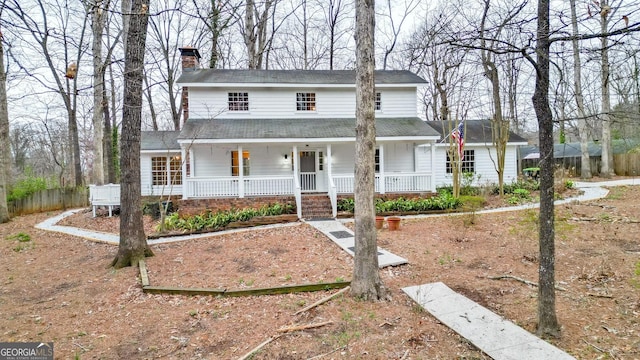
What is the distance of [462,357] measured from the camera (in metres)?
3.56

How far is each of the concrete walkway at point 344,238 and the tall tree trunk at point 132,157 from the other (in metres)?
4.65

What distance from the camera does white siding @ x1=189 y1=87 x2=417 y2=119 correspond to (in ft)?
48.7

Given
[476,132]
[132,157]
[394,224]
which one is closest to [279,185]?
[394,224]

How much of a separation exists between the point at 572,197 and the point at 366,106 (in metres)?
12.1

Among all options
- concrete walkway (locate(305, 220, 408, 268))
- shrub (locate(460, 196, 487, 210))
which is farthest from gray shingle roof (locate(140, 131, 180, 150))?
shrub (locate(460, 196, 487, 210))

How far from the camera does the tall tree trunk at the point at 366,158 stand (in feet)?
15.6

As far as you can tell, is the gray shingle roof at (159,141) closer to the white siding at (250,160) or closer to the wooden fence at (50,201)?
the white siding at (250,160)

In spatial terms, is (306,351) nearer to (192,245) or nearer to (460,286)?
(460,286)

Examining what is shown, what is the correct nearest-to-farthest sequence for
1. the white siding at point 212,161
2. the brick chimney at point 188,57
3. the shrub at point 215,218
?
the shrub at point 215,218
the white siding at point 212,161
the brick chimney at point 188,57

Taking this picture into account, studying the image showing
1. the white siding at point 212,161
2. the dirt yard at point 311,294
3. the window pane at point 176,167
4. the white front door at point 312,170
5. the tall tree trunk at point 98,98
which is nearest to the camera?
the dirt yard at point 311,294

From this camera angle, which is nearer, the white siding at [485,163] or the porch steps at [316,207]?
the porch steps at [316,207]

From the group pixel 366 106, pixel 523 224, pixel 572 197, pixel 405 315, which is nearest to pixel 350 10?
pixel 572 197

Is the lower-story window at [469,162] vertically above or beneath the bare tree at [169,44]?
beneath

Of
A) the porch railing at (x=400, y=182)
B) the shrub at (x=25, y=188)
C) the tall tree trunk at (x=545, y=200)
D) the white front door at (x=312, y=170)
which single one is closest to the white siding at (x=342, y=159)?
the white front door at (x=312, y=170)
